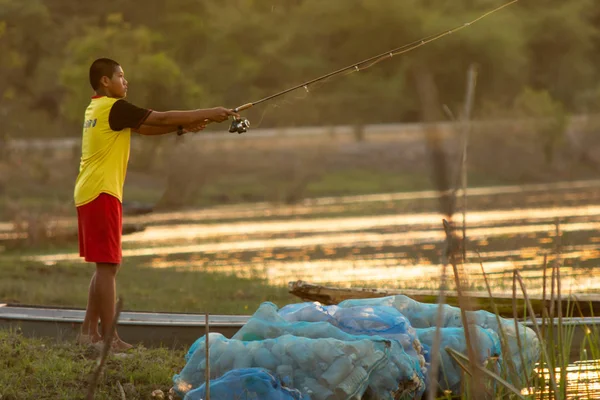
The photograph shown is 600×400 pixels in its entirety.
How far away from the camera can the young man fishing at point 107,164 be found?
17.6 feet

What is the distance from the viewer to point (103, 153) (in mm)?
5387

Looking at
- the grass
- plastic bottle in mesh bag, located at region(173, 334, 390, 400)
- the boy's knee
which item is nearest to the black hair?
the boy's knee

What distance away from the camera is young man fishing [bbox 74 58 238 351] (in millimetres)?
5352

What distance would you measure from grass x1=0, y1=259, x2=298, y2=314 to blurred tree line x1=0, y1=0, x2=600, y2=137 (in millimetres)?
13810

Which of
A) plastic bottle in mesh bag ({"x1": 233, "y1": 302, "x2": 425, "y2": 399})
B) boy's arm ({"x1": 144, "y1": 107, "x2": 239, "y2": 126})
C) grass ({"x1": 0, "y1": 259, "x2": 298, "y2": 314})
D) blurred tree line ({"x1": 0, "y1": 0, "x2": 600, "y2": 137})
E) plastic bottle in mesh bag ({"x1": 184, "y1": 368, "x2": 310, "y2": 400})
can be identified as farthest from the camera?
blurred tree line ({"x1": 0, "y1": 0, "x2": 600, "y2": 137})

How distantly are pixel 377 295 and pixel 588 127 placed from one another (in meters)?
22.6

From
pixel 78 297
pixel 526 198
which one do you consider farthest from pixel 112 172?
pixel 526 198

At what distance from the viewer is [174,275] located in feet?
36.3

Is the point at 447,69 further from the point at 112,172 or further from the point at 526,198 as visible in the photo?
the point at 112,172

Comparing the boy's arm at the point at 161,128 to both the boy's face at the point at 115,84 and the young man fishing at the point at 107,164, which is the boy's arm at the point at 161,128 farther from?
the boy's face at the point at 115,84

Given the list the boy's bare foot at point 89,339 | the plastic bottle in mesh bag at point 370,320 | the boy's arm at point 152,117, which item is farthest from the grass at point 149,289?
the plastic bottle in mesh bag at point 370,320

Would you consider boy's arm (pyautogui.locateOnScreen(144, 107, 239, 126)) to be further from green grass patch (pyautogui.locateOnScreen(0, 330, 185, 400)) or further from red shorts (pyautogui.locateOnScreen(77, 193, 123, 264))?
green grass patch (pyautogui.locateOnScreen(0, 330, 185, 400))

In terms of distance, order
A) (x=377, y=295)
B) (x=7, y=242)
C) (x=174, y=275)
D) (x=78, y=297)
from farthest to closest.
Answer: (x=7, y=242) < (x=174, y=275) < (x=78, y=297) < (x=377, y=295)

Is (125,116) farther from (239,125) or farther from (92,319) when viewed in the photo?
(92,319)
